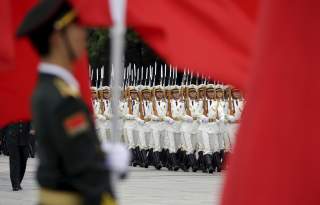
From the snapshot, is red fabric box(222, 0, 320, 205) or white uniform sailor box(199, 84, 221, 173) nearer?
red fabric box(222, 0, 320, 205)

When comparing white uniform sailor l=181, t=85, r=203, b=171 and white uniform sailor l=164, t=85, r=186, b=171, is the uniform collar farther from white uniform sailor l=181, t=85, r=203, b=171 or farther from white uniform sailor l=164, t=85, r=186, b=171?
white uniform sailor l=164, t=85, r=186, b=171

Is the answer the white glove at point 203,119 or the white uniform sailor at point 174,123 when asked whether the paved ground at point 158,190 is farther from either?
the white glove at point 203,119

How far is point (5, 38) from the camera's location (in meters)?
6.87

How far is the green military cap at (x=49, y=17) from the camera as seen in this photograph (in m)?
4.74

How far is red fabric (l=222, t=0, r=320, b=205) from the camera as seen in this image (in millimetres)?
5285

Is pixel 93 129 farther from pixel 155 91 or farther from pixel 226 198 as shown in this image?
pixel 155 91

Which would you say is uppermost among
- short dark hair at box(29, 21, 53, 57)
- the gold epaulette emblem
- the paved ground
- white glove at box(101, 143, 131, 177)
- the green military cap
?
the green military cap

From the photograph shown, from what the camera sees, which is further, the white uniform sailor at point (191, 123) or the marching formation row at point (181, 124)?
the white uniform sailor at point (191, 123)

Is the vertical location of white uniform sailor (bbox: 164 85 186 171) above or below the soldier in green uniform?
below

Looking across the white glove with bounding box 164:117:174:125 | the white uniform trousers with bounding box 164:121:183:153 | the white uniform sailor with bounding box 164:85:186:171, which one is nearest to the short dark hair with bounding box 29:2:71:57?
the white uniform sailor with bounding box 164:85:186:171

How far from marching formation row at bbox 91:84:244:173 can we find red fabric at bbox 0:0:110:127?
1285cm

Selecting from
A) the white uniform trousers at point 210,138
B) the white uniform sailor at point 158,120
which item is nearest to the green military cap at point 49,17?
the white uniform trousers at point 210,138

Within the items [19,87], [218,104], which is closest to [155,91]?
[218,104]

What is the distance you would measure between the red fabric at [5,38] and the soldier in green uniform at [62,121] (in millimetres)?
1985
